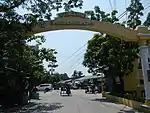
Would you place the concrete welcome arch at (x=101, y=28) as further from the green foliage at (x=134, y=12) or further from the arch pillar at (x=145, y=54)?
the green foliage at (x=134, y=12)

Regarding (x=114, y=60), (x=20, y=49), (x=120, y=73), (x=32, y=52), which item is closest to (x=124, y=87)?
(x=120, y=73)

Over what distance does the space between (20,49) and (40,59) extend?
17470 mm

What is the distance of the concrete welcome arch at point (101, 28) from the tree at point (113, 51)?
3.15 m

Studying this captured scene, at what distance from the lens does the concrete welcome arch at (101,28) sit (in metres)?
20.8

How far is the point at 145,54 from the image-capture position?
71.9ft

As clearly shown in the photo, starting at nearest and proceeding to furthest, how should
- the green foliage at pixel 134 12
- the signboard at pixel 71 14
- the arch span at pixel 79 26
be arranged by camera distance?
1. the signboard at pixel 71 14
2. the arch span at pixel 79 26
3. the green foliage at pixel 134 12

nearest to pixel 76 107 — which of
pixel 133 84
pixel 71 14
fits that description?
pixel 71 14

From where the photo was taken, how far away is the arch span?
2076 cm

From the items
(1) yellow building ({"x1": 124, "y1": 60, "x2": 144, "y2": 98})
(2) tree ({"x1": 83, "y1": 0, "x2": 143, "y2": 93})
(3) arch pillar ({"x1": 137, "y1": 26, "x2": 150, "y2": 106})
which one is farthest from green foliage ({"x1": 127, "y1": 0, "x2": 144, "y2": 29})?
(1) yellow building ({"x1": 124, "y1": 60, "x2": 144, "y2": 98})

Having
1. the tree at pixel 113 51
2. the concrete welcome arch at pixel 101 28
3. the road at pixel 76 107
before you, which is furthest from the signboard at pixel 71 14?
the road at pixel 76 107

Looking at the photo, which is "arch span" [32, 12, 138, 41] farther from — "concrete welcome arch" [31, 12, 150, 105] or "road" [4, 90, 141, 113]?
"road" [4, 90, 141, 113]

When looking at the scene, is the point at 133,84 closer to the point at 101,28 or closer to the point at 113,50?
the point at 113,50

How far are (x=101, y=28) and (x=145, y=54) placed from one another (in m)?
3.49

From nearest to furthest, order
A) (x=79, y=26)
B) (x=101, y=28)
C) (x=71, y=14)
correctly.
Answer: (x=71, y=14)
(x=79, y=26)
(x=101, y=28)
